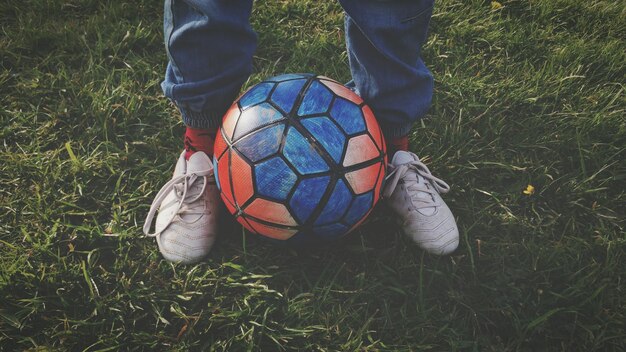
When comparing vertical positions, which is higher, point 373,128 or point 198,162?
point 373,128

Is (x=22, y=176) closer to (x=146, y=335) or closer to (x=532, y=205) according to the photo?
(x=146, y=335)

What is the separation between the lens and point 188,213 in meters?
1.96

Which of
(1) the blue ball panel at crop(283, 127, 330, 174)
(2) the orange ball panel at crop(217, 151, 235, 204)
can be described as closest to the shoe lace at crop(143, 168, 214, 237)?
(2) the orange ball panel at crop(217, 151, 235, 204)

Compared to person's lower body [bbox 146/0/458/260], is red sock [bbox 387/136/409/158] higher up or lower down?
lower down

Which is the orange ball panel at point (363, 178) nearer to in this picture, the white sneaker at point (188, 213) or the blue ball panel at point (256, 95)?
the blue ball panel at point (256, 95)

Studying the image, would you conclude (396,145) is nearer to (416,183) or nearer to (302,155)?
(416,183)

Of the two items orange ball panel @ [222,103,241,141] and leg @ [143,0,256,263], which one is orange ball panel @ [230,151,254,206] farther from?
leg @ [143,0,256,263]

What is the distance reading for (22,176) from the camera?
2234mm

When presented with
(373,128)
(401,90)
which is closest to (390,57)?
(401,90)

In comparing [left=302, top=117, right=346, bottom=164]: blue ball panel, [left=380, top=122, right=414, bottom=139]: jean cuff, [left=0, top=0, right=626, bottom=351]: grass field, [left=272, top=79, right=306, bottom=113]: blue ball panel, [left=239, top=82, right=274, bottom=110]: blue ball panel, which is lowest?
[left=0, top=0, right=626, bottom=351]: grass field

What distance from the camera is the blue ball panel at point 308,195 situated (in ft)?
5.23

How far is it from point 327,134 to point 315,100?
0.15m

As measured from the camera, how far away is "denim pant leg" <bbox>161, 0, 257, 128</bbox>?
1.67 meters

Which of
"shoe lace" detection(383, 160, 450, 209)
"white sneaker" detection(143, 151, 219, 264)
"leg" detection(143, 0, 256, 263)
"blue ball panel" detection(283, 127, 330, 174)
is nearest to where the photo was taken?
"blue ball panel" detection(283, 127, 330, 174)
